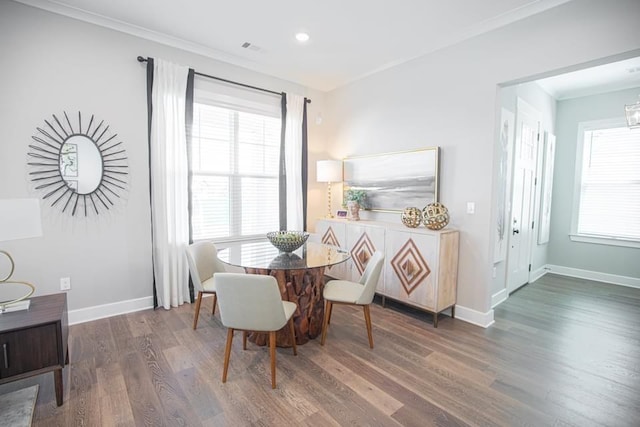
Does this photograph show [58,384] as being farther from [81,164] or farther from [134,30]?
[134,30]

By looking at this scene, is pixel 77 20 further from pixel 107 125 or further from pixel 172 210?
pixel 172 210

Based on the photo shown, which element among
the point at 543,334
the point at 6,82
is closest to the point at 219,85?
the point at 6,82

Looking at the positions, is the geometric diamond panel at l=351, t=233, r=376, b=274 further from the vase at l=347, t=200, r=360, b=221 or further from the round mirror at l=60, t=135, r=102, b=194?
the round mirror at l=60, t=135, r=102, b=194

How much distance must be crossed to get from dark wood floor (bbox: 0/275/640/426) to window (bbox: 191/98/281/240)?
1236mm

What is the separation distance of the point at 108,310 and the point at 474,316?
3809 mm

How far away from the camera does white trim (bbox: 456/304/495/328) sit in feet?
10.0

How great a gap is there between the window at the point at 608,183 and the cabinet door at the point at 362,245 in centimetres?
368

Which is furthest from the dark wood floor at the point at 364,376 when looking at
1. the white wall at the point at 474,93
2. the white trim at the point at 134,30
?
the white trim at the point at 134,30

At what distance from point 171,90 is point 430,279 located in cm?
344

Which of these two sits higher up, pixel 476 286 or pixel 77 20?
pixel 77 20

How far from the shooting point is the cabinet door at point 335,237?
4016 mm

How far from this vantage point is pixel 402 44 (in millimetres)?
3314

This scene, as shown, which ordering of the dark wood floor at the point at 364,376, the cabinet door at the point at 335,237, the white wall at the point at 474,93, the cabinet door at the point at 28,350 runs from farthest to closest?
the cabinet door at the point at 335,237 < the white wall at the point at 474,93 < the dark wood floor at the point at 364,376 < the cabinet door at the point at 28,350

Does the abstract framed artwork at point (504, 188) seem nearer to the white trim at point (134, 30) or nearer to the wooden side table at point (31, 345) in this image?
the white trim at point (134, 30)
